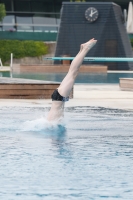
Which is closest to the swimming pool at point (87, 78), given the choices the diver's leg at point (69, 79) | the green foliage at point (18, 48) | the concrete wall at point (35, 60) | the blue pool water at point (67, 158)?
the blue pool water at point (67, 158)

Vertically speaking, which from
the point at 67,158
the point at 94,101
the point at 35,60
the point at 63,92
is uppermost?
the point at 63,92

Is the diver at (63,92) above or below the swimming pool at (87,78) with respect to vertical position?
above

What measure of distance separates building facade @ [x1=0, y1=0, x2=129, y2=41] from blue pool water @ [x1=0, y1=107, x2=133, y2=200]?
44.4m

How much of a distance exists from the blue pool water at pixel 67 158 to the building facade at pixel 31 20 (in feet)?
146

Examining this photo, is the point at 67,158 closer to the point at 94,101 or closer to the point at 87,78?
the point at 94,101

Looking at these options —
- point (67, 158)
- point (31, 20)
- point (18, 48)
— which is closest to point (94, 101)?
point (67, 158)

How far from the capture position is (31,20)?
61438 millimetres

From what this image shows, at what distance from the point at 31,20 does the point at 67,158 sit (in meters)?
52.6

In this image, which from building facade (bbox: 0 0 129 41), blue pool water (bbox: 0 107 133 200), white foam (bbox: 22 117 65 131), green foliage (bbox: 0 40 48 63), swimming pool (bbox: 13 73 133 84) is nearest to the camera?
blue pool water (bbox: 0 107 133 200)

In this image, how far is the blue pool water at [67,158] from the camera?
7.53m

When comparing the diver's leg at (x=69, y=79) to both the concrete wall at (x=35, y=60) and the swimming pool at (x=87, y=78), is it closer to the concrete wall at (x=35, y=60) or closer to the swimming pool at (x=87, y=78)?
the swimming pool at (x=87, y=78)

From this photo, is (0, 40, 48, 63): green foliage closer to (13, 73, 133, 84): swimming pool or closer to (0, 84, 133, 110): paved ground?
(13, 73, 133, 84): swimming pool

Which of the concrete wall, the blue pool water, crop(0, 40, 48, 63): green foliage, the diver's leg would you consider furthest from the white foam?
the concrete wall

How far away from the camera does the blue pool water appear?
753 cm
